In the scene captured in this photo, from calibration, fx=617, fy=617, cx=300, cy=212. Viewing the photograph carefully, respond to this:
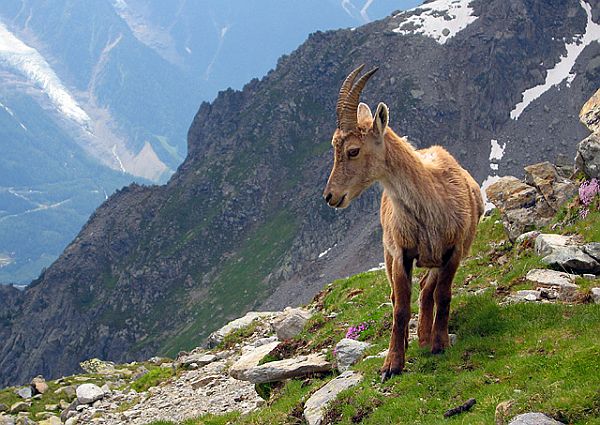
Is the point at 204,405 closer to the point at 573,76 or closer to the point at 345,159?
the point at 345,159

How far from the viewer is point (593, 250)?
634 inches

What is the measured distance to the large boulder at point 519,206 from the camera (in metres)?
22.5

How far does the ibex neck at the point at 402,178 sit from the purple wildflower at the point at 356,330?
20.4ft

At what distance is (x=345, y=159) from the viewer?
13.4 meters

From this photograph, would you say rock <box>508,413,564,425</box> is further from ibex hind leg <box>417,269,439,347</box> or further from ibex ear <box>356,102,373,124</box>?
ibex ear <box>356,102,373,124</box>

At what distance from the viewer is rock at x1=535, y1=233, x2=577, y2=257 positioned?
17.2m

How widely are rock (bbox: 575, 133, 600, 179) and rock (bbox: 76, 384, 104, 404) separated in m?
23.3

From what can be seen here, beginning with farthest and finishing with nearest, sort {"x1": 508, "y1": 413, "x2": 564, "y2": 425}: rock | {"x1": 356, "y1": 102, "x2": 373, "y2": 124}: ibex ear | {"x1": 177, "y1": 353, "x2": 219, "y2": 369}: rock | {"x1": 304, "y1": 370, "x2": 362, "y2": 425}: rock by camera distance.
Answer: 1. {"x1": 177, "y1": 353, "x2": 219, "y2": 369}: rock
2. {"x1": 356, "y1": 102, "x2": 373, "y2": 124}: ibex ear
3. {"x1": 304, "y1": 370, "x2": 362, "y2": 425}: rock
4. {"x1": 508, "y1": 413, "x2": 564, "y2": 425}: rock

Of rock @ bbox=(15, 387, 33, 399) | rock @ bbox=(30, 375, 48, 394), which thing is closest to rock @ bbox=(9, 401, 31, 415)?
rock @ bbox=(30, 375, 48, 394)

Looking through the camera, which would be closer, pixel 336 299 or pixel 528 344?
pixel 528 344

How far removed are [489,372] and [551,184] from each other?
13.3 meters

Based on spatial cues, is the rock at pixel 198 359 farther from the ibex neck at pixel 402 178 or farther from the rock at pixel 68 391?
the ibex neck at pixel 402 178

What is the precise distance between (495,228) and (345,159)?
47.6ft

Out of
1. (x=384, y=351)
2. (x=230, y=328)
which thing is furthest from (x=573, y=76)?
(x=384, y=351)
